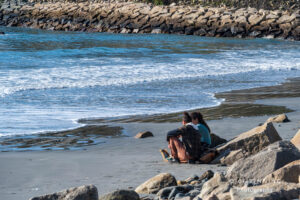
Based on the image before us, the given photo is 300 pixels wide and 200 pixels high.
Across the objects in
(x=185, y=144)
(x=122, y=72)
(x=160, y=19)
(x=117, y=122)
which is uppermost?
(x=185, y=144)

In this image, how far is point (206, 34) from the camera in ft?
139

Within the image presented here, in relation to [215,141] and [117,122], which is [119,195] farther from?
[117,122]

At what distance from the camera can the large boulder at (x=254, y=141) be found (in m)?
6.80

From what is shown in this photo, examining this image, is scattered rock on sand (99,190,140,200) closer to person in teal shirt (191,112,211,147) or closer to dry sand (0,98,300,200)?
dry sand (0,98,300,200)

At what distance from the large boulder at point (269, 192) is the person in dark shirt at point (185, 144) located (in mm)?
2782

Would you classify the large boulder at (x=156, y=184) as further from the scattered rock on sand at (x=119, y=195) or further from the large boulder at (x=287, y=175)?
the large boulder at (x=287, y=175)

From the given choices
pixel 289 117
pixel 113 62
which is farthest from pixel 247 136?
pixel 113 62

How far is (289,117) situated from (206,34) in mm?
32618

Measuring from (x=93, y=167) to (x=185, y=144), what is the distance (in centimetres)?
116

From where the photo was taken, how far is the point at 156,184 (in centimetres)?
550

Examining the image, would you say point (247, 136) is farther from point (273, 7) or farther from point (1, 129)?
point (273, 7)

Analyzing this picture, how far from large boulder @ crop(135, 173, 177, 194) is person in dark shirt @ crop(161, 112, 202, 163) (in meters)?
1.49

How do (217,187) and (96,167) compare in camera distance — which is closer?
(217,187)

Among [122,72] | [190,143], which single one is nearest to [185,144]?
[190,143]
